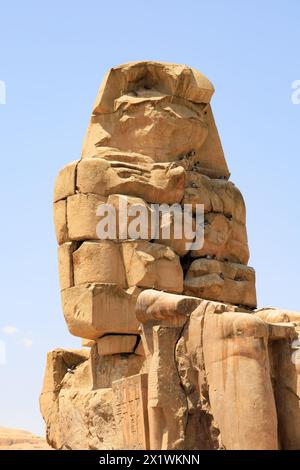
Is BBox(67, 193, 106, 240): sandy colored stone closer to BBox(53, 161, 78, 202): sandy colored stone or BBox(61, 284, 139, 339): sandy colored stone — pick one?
BBox(53, 161, 78, 202): sandy colored stone

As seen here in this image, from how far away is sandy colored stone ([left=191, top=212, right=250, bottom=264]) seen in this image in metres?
12.5

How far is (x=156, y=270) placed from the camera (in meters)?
11.6

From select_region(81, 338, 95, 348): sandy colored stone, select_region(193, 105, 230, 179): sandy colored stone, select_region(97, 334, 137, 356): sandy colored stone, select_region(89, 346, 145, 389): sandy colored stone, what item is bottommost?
select_region(89, 346, 145, 389): sandy colored stone

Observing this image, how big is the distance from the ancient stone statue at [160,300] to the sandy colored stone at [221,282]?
15 mm

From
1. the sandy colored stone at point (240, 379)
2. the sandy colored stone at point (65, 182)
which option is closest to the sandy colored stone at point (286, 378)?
the sandy colored stone at point (240, 379)

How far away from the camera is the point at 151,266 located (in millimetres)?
11578

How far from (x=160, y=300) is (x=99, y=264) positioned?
226cm

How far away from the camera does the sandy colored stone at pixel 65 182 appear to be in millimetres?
11883

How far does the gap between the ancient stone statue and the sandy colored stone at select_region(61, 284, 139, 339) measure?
0.01 meters

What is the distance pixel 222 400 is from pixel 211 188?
4575mm

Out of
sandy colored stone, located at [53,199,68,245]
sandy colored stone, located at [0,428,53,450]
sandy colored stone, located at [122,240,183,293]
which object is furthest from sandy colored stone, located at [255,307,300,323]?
sandy colored stone, located at [0,428,53,450]
